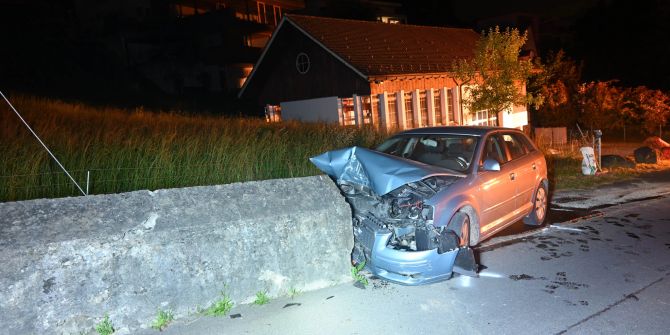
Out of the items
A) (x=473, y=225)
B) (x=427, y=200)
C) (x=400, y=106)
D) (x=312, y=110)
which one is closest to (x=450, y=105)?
(x=400, y=106)

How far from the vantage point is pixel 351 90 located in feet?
62.9

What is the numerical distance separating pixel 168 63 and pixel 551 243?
3281cm

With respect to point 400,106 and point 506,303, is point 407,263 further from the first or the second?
point 400,106

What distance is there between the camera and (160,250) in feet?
14.3

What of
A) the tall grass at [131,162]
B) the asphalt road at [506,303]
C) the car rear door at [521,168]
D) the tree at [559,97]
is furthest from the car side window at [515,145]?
the tree at [559,97]

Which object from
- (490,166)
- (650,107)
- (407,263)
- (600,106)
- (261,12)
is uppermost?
(261,12)

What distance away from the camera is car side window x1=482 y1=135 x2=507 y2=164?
22.6 ft

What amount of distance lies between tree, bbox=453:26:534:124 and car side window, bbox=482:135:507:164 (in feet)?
30.5

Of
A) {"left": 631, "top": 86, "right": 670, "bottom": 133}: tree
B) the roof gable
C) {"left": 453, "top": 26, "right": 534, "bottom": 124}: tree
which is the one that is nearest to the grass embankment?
{"left": 453, "top": 26, "right": 534, "bottom": 124}: tree

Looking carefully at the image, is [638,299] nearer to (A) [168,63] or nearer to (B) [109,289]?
(B) [109,289]

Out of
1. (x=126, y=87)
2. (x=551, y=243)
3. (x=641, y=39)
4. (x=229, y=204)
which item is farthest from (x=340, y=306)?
(x=641, y=39)

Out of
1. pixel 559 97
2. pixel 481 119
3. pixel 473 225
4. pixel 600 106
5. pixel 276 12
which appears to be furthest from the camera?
pixel 276 12

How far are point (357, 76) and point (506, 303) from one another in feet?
48.5

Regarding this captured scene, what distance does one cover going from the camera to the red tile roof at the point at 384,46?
62.0 ft
